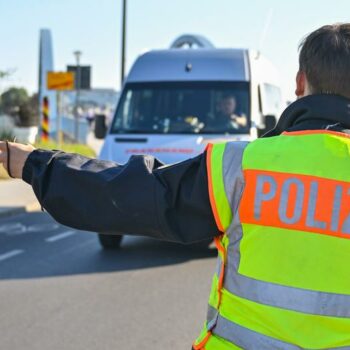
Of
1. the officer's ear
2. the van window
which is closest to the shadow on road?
the van window

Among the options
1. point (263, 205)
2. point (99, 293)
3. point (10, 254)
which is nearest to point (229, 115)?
point (10, 254)

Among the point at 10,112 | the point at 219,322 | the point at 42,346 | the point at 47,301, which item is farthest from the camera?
the point at 10,112

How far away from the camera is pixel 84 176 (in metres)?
1.84

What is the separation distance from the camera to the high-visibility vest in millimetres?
1676

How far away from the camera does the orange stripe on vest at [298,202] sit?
169cm

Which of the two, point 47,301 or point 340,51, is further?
point 47,301

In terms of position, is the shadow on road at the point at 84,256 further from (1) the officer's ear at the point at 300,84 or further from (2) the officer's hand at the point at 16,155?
(1) the officer's ear at the point at 300,84

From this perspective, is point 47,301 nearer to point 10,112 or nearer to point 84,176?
point 84,176

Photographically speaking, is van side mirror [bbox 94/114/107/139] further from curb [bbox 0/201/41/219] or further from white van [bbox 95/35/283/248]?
curb [bbox 0/201/41/219]

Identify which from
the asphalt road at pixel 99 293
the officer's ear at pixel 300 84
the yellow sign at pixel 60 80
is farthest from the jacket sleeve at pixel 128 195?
the yellow sign at pixel 60 80

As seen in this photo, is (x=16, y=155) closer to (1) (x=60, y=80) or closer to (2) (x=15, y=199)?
(2) (x=15, y=199)

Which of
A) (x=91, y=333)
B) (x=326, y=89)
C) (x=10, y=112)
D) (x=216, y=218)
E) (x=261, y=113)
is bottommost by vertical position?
(x=10, y=112)

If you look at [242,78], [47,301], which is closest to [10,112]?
[242,78]

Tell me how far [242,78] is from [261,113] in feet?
1.91
